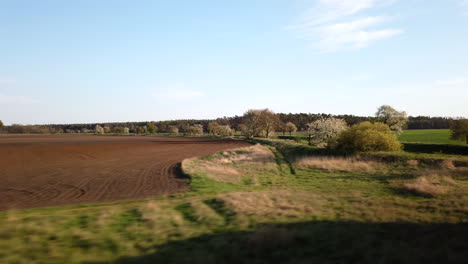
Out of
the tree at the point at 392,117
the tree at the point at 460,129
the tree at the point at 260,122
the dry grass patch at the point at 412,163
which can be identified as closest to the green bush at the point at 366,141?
the dry grass patch at the point at 412,163

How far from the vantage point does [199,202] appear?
42.0ft

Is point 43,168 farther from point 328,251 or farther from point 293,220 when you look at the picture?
point 328,251

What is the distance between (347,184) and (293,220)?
9774 mm

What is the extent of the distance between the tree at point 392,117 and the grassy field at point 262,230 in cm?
6595

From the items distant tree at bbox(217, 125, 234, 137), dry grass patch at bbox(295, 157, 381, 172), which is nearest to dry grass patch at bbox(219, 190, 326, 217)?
dry grass patch at bbox(295, 157, 381, 172)

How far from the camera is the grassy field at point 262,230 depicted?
6938 mm

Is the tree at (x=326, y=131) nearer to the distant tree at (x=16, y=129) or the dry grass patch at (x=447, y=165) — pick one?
the dry grass patch at (x=447, y=165)

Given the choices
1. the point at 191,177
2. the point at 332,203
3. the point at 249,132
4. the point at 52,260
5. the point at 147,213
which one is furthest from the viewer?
the point at 249,132

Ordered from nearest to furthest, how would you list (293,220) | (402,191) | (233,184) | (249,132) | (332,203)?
(293,220) < (332,203) < (402,191) < (233,184) < (249,132)

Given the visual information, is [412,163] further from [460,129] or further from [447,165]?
[460,129]

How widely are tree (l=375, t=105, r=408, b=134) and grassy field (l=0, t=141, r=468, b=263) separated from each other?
66.0 metres

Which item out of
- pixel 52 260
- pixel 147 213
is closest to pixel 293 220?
pixel 147 213

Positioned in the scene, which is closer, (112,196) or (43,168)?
(112,196)

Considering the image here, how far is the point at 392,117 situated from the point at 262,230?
253 ft
